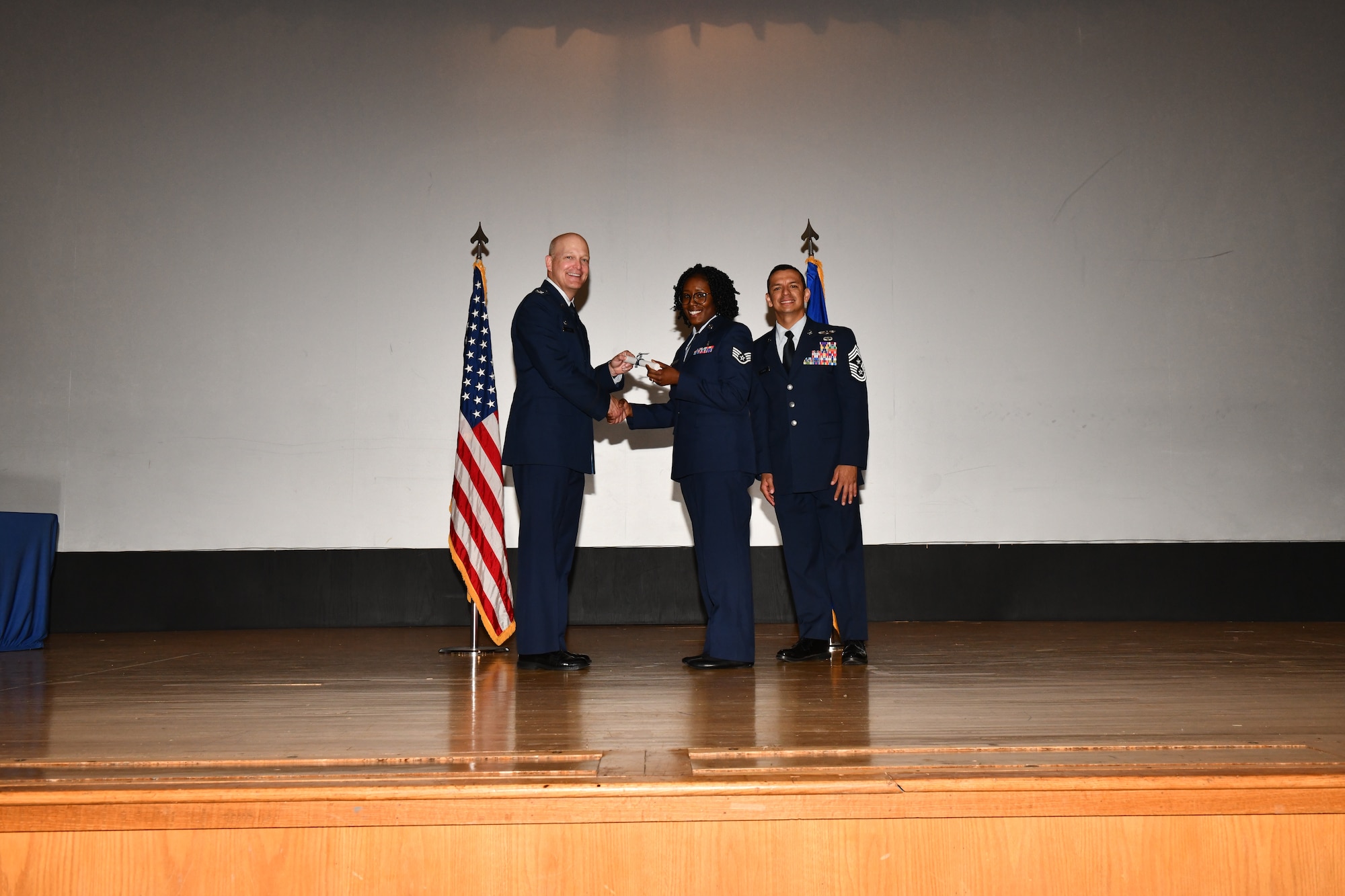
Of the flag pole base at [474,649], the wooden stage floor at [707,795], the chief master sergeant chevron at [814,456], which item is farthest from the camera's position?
the flag pole base at [474,649]

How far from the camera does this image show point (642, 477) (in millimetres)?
4676

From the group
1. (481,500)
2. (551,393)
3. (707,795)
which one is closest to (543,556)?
(551,393)

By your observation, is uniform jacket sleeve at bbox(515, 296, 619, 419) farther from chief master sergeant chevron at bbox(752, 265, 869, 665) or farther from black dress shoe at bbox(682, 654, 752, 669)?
black dress shoe at bbox(682, 654, 752, 669)

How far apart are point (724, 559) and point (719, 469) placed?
28 centimetres

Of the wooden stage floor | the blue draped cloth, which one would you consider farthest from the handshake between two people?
the blue draped cloth

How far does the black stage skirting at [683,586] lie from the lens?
4.57m

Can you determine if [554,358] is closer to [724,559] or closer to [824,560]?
[724,559]

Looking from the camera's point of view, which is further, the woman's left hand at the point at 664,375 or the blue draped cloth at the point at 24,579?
the blue draped cloth at the point at 24,579

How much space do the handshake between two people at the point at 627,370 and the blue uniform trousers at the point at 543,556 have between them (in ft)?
0.91

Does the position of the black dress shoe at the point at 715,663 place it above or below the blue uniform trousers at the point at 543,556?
below

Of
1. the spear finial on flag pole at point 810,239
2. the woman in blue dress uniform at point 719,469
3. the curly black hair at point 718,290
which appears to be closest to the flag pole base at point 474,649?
the woman in blue dress uniform at point 719,469

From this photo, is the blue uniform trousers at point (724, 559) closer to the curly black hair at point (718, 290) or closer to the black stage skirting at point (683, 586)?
the curly black hair at point (718, 290)

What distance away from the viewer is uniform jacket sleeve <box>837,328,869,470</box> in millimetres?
3092

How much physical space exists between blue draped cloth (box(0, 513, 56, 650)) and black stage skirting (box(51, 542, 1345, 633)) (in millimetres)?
613
